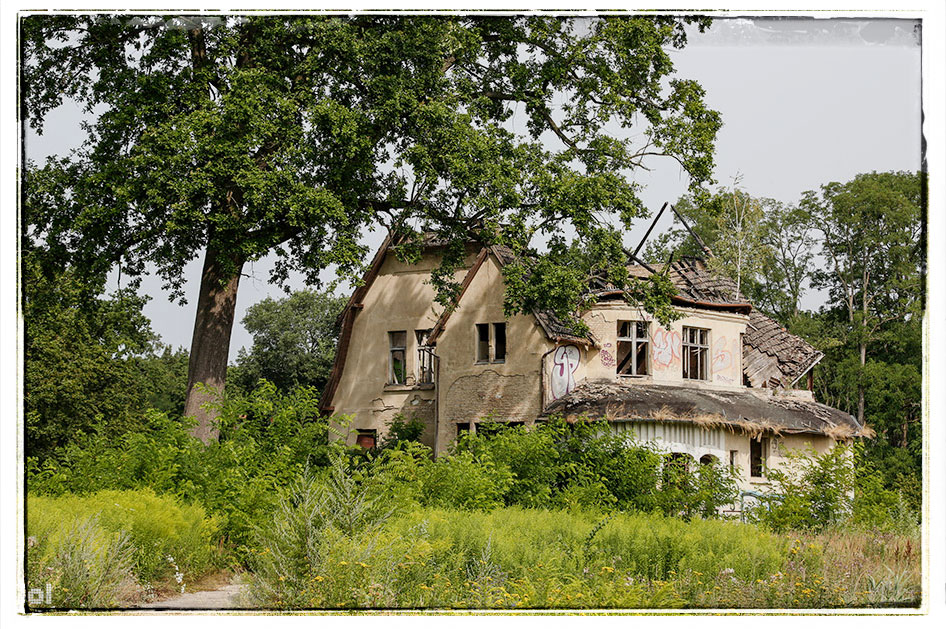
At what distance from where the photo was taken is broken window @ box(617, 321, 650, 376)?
31203 millimetres

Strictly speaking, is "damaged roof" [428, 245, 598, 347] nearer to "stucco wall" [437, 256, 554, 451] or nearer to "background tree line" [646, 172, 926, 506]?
"stucco wall" [437, 256, 554, 451]

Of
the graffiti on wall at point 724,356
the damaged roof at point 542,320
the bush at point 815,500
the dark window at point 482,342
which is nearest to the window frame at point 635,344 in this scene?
the damaged roof at point 542,320

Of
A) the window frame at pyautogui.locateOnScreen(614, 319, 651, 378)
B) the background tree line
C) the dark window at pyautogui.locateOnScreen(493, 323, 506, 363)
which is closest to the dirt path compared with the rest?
the dark window at pyautogui.locateOnScreen(493, 323, 506, 363)

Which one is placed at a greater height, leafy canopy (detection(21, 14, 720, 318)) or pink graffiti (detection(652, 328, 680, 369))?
leafy canopy (detection(21, 14, 720, 318))

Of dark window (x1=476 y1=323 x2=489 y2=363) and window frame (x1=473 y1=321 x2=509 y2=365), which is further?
dark window (x1=476 y1=323 x2=489 y2=363)

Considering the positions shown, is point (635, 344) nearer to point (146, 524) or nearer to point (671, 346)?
point (671, 346)

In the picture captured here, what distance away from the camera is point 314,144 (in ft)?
77.3

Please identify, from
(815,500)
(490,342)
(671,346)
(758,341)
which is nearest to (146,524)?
(815,500)

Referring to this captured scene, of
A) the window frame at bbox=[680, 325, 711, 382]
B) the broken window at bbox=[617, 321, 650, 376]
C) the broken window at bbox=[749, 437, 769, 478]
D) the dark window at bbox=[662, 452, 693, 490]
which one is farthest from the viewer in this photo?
the broken window at bbox=[749, 437, 769, 478]

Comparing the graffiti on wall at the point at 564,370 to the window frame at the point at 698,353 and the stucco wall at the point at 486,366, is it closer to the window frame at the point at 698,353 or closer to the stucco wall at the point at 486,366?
the stucco wall at the point at 486,366

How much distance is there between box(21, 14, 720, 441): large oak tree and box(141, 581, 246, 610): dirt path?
10.5 m

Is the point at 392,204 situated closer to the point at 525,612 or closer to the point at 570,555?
the point at 570,555

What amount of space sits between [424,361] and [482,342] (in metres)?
3.62

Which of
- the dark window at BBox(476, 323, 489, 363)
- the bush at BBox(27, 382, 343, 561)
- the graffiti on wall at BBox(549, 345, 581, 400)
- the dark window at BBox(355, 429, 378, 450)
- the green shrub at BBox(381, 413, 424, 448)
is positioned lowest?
the dark window at BBox(355, 429, 378, 450)
